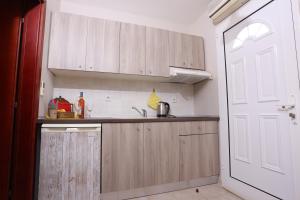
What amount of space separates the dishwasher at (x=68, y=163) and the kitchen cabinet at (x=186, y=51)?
1594 millimetres

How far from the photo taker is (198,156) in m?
2.12

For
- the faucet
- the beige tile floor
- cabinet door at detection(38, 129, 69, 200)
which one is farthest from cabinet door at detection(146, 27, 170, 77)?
the beige tile floor

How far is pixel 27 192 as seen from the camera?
1494mm

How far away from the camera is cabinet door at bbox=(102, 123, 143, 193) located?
1.73 m

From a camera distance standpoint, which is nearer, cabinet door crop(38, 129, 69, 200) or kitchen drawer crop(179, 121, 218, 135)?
cabinet door crop(38, 129, 69, 200)

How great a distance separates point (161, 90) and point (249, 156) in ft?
5.10

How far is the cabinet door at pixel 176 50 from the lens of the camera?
8.07 feet

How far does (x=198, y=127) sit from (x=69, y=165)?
5.12 feet

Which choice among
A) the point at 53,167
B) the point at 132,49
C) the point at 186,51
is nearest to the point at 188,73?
the point at 186,51

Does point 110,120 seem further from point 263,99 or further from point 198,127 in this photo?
point 263,99

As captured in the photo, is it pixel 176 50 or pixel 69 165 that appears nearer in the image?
pixel 69 165

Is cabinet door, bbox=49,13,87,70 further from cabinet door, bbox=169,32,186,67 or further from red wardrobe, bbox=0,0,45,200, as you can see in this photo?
cabinet door, bbox=169,32,186,67

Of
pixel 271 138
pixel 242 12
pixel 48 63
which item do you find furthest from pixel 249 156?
pixel 48 63

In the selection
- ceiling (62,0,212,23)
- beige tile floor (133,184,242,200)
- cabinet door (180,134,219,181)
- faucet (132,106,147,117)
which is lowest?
beige tile floor (133,184,242,200)
